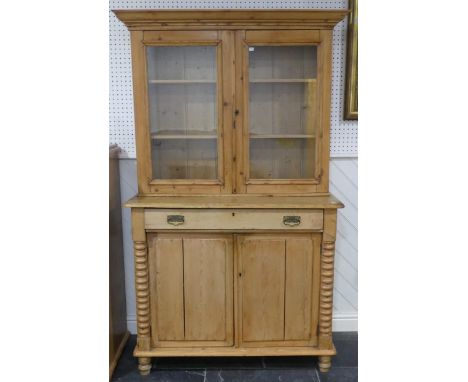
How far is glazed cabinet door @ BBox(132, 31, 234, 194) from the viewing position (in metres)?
2.20

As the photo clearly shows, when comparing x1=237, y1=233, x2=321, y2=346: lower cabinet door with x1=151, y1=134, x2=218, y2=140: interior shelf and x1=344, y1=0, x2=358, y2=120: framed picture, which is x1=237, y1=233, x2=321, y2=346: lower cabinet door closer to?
x1=151, y1=134, x2=218, y2=140: interior shelf

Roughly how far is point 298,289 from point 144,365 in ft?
3.13

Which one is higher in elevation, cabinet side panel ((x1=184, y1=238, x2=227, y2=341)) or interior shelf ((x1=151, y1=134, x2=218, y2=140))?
interior shelf ((x1=151, y1=134, x2=218, y2=140))

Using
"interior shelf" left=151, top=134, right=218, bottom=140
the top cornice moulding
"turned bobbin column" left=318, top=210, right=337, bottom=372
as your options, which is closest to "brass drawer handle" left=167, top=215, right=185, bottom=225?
"interior shelf" left=151, top=134, right=218, bottom=140

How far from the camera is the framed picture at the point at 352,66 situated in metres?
2.41

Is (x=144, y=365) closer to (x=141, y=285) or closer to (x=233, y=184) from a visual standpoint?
(x=141, y=285)

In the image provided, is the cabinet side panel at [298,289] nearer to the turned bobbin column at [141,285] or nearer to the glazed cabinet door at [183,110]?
the glazed cabinet door at [183,110]

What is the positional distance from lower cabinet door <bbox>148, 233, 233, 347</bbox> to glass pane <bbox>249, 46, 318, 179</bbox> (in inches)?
19.8

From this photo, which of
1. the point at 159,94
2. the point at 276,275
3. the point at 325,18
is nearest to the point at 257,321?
the point at 276,275

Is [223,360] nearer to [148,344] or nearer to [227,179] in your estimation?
[148,344]

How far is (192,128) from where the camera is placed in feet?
7.70

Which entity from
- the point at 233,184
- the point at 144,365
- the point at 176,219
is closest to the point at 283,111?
the point at 233,184

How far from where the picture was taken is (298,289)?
2.27 m

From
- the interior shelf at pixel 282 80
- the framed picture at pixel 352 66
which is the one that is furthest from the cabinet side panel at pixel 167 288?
the framed picture at pixel 352 66
